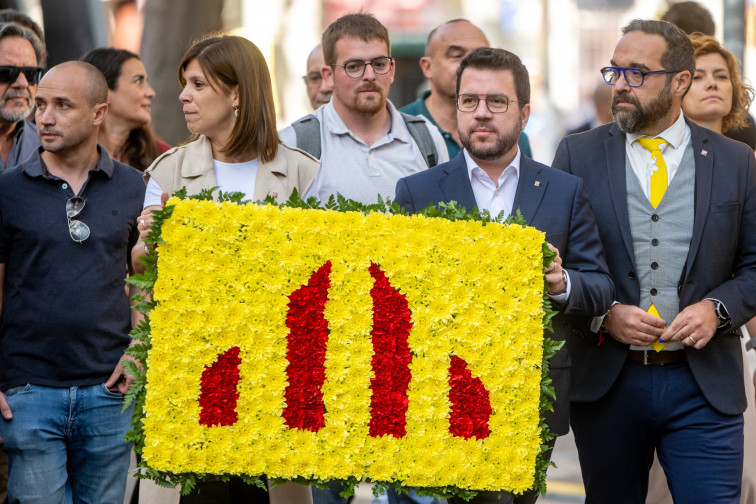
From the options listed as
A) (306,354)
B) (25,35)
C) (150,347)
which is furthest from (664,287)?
(25,35)

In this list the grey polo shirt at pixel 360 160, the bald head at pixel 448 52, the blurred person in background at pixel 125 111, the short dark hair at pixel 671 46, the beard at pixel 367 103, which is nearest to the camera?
the short dark hair at pixel 671 46

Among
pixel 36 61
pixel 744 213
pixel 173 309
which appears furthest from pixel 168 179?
pixel 744 213

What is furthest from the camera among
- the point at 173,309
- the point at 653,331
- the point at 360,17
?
the point at 360,17

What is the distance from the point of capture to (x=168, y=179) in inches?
215

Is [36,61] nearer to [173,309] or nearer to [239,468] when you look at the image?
[173,309]

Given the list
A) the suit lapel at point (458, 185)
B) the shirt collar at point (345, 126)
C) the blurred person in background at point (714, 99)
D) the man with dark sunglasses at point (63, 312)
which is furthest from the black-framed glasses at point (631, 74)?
the man with dark sunglasses at point (63, 312)

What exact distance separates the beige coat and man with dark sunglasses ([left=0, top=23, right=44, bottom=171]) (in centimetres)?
124

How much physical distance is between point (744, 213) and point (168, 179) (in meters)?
2.71

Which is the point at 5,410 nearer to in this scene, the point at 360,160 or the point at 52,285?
the point at 52,285

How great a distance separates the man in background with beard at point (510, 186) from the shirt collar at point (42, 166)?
54.5 inches

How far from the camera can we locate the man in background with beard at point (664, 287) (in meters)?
5.55

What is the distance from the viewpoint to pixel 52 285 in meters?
5.48

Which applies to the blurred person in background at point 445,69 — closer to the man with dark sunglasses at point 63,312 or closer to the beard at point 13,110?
the beard at point 13,110

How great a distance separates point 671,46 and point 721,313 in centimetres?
128
